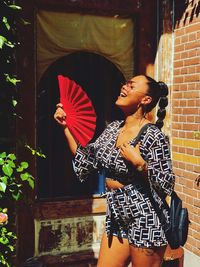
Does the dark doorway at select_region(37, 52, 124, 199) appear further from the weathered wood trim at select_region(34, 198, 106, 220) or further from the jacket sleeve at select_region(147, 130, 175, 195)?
the jacket sleeve at select_region(147, 130, 175, 195)

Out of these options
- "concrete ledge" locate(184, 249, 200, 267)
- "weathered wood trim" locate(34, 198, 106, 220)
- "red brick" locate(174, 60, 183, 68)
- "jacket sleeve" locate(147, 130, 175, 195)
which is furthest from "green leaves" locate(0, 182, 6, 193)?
"red brick" locate(174, 60, 183, 68)

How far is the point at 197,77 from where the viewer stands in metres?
4.76

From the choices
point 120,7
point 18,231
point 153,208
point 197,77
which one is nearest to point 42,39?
point 120,7

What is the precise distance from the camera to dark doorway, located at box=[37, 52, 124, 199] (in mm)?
4973

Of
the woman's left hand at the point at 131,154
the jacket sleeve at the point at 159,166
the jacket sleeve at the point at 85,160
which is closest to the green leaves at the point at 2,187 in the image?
the jacket sleeve at the point at 85,160

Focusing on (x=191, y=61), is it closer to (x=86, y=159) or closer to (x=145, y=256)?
(x=86, y=159)

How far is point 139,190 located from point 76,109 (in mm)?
791

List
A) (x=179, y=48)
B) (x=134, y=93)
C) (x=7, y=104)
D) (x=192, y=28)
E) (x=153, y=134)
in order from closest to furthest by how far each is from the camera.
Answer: (x=153, y=134) → (x=134, y=93) → (x=7, y=104) → (x=192, y=28) → (x=179, y=48)

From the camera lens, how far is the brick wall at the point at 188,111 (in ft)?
15.7

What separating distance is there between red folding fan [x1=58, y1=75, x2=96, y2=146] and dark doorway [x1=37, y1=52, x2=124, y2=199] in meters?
1.76

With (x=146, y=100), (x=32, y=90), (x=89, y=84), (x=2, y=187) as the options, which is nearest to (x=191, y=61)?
(x=89, y=84)

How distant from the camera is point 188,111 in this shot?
4.94 meters

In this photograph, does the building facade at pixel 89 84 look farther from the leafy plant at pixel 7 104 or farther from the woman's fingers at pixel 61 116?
the woman's fingers at pixel 61 116

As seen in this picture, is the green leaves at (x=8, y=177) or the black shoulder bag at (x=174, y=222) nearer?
the black shoulder bag at (x=174, y=222)
